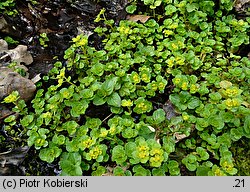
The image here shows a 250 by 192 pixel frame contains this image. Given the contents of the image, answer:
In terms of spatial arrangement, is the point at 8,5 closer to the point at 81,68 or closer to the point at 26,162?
the point at 81,68

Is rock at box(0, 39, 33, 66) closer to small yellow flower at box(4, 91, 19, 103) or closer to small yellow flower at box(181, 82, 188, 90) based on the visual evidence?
small yellow flower at box(4, 91, 19, 103)

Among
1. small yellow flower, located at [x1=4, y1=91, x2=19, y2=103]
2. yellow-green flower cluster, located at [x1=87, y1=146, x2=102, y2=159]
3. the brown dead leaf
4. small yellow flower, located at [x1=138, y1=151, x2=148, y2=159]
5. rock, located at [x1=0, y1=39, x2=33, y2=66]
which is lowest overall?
yellow-green flower cluster, located at [x1=87, y1=146, x2=102, y2=159]

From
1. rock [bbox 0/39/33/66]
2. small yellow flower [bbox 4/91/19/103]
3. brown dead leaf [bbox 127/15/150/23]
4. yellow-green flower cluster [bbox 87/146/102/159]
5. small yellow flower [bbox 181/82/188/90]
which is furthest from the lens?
brown dead leaf [bbox 127/15/150/23]

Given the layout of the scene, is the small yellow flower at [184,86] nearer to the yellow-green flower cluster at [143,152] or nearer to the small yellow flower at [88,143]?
the yellow-green flower cluster at [143,152]

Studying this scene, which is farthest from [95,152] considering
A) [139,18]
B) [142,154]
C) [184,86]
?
[139,18]

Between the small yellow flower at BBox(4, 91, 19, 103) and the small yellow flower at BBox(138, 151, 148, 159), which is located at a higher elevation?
the small yellow flower at BBox(4, 91, 19, 103)

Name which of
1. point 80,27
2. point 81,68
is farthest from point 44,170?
point 80,27

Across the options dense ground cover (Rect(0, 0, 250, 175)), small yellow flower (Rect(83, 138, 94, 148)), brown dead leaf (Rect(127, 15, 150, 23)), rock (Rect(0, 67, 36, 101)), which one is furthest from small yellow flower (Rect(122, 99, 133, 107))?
brown dead leaf (Rect(127, 15, 150, 23))

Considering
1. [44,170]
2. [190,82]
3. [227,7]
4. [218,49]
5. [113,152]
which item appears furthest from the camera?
[227,7]

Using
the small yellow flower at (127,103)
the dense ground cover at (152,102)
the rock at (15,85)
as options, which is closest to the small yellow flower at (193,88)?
the dense ground cover at (152,102)
